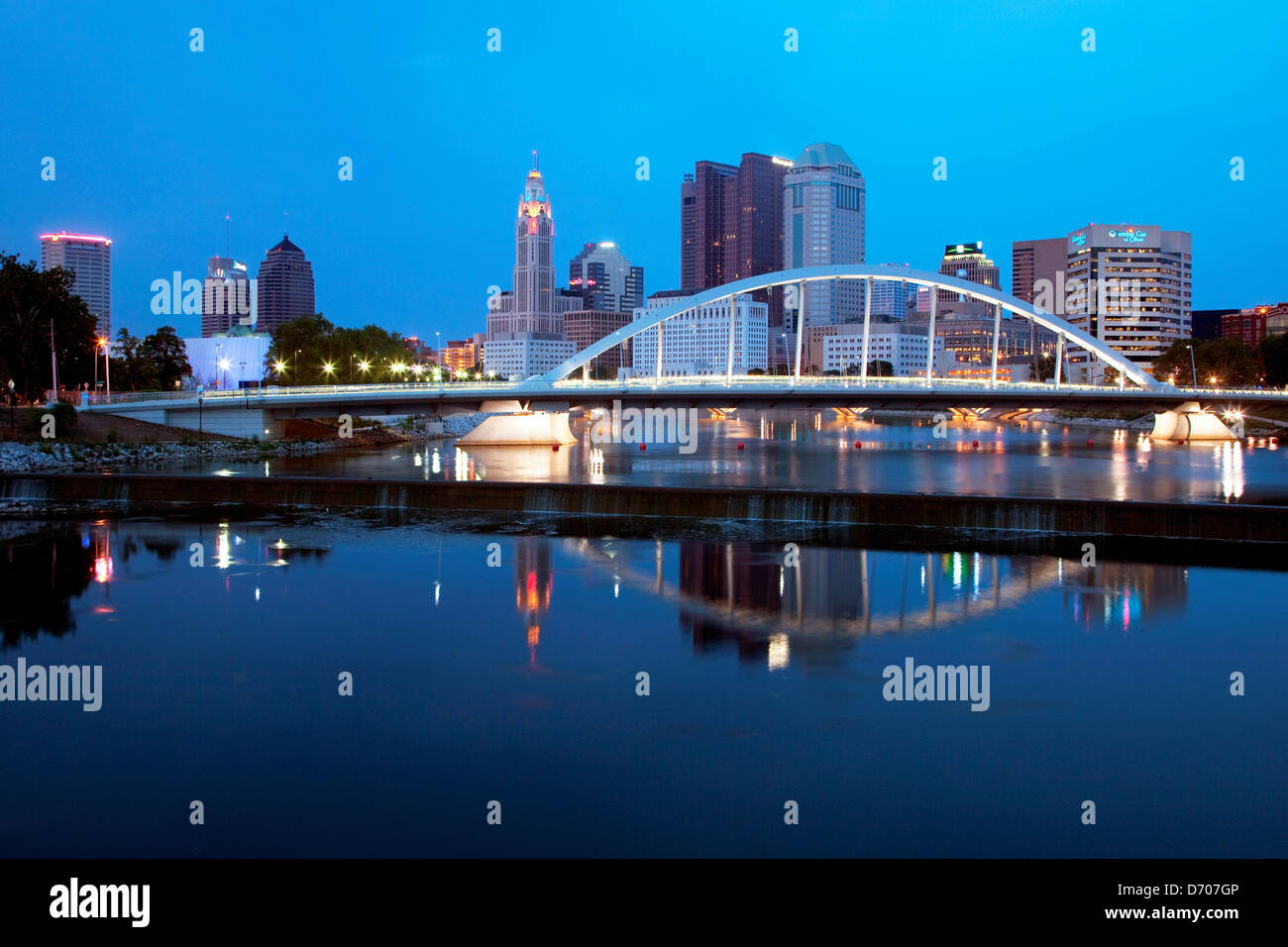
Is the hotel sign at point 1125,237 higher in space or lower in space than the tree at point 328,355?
higher

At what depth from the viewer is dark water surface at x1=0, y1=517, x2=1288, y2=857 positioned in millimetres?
9461

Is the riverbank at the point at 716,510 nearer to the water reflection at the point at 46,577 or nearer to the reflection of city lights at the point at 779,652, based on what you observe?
the water reflection at the point at 46,577

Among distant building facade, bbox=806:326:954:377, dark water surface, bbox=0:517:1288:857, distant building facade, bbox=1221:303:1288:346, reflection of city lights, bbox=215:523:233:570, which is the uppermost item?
distant building facade, bbox=1221:303:1288:346

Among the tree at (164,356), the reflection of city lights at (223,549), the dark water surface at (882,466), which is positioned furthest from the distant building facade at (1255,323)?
the reflection of city lights at (223,549)

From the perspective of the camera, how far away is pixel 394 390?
57.6m

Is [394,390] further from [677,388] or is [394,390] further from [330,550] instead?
[330,550]

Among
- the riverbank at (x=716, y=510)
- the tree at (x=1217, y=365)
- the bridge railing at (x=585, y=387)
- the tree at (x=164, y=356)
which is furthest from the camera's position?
the tree at (x=1217, y=365)

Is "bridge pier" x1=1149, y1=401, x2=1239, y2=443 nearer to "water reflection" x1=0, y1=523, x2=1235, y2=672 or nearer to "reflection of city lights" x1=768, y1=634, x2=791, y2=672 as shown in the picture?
"water reflection" x1=0, y1=523, x2=1235, y2=672

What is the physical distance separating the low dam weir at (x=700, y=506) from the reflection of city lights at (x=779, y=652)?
11.5 m

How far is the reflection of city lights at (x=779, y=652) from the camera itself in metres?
14.6

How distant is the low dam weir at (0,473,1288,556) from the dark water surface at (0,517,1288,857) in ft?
13.8

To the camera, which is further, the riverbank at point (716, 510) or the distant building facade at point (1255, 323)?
the distant building facade at point (1255, 323)

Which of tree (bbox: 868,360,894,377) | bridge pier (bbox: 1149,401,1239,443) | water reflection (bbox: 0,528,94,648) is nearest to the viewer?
water reflection (bbox: 0,528,94,648)

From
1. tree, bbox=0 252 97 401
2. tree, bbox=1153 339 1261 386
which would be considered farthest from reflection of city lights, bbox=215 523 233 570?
tree, bbox=1153 339 1261 386
